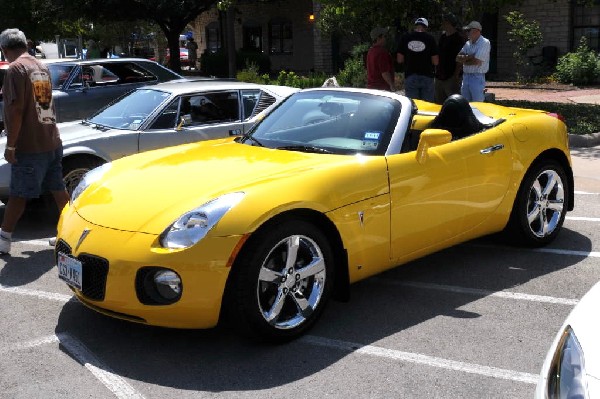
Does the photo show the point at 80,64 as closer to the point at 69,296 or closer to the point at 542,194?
the point at 69,296

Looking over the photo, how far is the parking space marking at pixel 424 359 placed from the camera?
382 centimetres

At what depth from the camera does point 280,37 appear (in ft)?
113

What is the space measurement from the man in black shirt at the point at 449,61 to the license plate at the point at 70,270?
26.8ft

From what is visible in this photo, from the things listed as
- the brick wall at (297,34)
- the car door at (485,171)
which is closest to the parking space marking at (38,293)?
the car door at (485,171)

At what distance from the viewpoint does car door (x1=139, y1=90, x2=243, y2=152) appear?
7617mm

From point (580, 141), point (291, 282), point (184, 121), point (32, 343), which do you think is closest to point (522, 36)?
point (580, 141)

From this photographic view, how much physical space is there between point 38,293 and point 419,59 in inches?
285

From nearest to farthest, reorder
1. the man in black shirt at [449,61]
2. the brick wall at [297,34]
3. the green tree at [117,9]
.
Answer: the man in black shirt at [449,61], the green tree at [117,9], the brick wall at [297,34]

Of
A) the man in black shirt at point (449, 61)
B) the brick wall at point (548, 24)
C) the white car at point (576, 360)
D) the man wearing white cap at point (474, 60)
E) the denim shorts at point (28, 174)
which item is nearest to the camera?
the white car at point (576, 360)

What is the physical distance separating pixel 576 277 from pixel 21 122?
447 cm

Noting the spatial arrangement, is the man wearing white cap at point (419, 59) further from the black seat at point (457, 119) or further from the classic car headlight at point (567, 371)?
the classic car headlight at point (567, 371)

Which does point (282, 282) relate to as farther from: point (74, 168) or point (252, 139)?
point (74, 168)

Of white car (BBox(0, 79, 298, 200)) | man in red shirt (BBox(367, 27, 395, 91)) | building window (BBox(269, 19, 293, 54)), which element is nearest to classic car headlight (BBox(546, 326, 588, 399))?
white car (BBox(0, 79, 298, 200))

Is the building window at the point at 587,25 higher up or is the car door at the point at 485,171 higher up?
the building window at the point at 587,25
